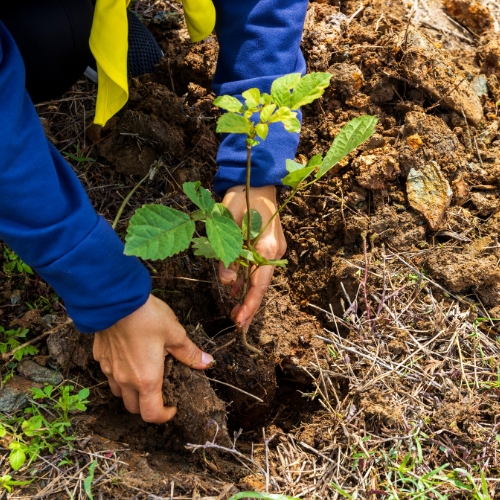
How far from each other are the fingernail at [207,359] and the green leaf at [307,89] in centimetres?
80

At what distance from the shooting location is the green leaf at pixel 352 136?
55.0 inches

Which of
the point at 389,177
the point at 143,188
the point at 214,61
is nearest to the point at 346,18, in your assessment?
the point at 214,61

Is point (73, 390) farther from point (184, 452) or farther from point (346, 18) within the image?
point (346, 18)

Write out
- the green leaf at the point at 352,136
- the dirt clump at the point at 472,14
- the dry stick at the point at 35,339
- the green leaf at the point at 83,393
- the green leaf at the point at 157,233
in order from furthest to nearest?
the dirt clump at the point at 472,14
the dry stick at the point at 35,339
the green leaf at the point at 83,393
the green leaf at the point at 352,136
the green leaf at the point at 157,233

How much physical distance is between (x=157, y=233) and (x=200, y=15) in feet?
2.68

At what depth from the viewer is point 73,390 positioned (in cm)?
173

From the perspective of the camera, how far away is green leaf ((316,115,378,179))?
55.0 inches

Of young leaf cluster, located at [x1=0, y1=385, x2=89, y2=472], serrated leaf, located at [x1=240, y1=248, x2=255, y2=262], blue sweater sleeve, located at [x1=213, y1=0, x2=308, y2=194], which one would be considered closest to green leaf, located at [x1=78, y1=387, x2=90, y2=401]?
young leaf cluster, located at [x1=0, y1=385, x2=89, y2=472]

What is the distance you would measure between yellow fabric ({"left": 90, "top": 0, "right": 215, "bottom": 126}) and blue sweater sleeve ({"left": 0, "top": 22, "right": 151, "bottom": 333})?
269 millimetres

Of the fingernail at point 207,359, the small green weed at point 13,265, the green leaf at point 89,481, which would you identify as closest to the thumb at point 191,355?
the fingernail at point 207,359

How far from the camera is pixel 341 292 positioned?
203 cm

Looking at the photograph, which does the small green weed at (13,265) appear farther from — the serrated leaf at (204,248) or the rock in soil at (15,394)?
the serrated leaf at (204,248)

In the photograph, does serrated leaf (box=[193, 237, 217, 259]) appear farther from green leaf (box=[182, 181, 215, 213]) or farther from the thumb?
the thumb

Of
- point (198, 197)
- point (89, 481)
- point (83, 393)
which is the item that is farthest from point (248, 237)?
point (89, 481)
